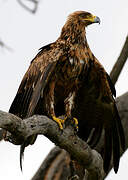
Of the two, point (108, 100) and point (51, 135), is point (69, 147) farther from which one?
point (108, 100)

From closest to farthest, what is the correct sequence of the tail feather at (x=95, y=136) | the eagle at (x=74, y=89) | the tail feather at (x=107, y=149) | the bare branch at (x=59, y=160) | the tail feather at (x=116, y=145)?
the eagle at (x=74, y=89) → the tail feather at (x=116, y=145) → the tail feather at (x=107, y=149) → the tail feather at (x=95, y=136) → the bare branch at (x=59, y=160)

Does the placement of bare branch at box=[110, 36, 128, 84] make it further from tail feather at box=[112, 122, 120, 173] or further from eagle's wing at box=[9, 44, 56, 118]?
eagle's wing at box=[9, 44, 56, 118]

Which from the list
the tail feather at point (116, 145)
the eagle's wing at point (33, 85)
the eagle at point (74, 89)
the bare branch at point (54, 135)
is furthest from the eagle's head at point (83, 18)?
the bare branch at point (54, 135)

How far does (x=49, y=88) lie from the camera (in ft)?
19.1

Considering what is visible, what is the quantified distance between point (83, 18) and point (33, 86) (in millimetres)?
1243

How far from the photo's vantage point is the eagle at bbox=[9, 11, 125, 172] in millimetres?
5742

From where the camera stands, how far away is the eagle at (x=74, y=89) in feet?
18.8

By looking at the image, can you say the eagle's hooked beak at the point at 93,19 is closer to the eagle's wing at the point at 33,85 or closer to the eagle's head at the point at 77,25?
the eagle's head at the point at 77,25

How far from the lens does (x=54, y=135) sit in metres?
5.12

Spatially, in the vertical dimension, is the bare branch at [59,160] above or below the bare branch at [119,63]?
below

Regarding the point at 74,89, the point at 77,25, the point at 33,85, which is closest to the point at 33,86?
the point at 33,85

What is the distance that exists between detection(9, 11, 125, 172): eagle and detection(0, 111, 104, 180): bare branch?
0.17 m

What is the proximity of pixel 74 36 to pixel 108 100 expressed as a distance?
90cm

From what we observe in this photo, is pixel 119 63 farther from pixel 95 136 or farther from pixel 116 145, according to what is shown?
pixel 116 145
